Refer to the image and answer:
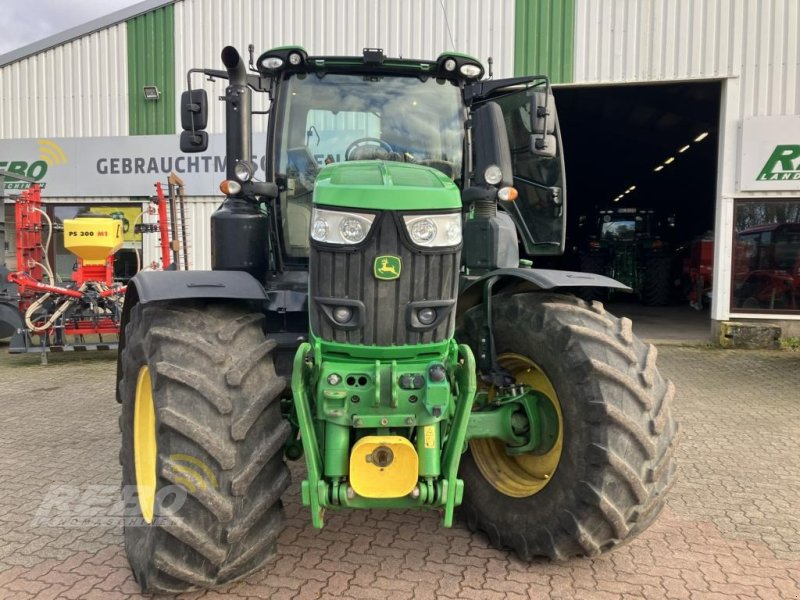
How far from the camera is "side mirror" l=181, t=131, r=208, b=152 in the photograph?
12.3 ft

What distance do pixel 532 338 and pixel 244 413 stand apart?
4.25 ft

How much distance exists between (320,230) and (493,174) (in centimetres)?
96

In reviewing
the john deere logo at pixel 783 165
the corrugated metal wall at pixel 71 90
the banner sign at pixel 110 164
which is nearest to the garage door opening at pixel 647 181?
the john deere logo at pixel 783 165

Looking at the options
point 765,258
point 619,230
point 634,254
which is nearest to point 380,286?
point 765,258

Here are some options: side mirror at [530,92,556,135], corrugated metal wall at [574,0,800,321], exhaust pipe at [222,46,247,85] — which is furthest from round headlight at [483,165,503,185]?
corrugated metal wall at [574,0,800,321]

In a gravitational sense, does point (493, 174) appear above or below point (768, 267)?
above

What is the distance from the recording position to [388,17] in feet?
33.6

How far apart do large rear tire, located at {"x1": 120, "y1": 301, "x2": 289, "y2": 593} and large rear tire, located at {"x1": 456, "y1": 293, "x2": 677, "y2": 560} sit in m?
1.11

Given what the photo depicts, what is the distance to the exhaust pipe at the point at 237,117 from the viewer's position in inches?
137

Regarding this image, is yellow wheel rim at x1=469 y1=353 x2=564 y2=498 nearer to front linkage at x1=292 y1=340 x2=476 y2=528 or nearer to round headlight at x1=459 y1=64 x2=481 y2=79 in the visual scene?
front linkage at x1=292 y1=340 x2=476 y2=528

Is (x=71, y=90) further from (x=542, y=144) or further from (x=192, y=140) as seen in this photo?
(x=542, y=144)

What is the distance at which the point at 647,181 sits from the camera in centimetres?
2416

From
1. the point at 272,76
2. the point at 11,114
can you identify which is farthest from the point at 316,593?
the point at 11,114

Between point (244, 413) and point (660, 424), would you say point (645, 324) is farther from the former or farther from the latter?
point (244, 413)
